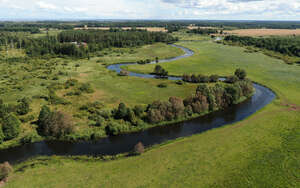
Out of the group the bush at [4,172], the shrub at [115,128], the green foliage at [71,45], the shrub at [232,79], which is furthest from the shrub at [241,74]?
the green foliage at [71,45]

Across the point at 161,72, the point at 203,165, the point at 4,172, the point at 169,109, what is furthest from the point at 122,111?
the point at 161,72

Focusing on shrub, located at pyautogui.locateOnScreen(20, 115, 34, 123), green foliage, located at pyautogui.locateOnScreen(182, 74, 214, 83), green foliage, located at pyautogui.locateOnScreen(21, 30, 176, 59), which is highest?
green foliage, located at pyautogui.locateOnScreen(21, 30, 176, 59)

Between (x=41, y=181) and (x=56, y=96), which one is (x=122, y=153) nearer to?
(x=41, y=181)

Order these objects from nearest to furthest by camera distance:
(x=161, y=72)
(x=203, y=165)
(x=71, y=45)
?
(x=203, y=165) → (x=161, y=72) → (x=71, y=45)

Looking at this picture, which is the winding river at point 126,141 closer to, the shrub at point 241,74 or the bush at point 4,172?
the bush at point 4,172

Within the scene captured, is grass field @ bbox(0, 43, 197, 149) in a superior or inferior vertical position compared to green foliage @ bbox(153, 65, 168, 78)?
inferior

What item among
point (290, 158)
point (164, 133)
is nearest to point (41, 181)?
point (164, 133)

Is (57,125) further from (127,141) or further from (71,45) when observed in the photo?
(71,45)

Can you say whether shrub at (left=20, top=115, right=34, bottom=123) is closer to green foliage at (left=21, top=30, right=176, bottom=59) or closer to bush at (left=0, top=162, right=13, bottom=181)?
bush at (left=0, top=162, right=13, bottom=181)

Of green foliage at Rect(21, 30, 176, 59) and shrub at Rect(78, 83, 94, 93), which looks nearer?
shrub at Rect(78, 83, 94, 93)

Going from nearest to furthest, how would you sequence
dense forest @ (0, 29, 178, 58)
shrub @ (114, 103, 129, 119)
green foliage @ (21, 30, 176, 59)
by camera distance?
1. shrub @ (114, 103, 129, 119)
2. green foliage @ (21, 30, 176, 59)
3. dense forest @ (0, 29, 178, 58)

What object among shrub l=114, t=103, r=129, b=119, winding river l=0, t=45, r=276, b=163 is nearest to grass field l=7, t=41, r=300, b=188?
winding river l=0, t=45, r=276, b=163
